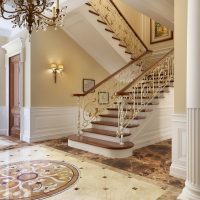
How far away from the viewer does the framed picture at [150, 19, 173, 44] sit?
8.14m

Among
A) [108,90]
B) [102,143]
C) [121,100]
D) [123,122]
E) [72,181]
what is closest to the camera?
[72,181]

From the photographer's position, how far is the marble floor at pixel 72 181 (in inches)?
106

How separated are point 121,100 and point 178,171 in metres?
1.77

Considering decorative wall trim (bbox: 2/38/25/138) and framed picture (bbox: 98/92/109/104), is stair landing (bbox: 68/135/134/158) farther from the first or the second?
framed picture (bbox: 98/92/109/104)

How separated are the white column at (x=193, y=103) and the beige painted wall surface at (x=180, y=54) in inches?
33.6

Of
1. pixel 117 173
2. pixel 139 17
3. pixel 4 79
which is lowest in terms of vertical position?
pixel 117 173

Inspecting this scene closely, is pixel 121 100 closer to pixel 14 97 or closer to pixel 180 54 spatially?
pixel 180 54

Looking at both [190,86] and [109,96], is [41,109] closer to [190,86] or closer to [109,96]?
[109,96]

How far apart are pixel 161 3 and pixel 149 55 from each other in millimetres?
3543

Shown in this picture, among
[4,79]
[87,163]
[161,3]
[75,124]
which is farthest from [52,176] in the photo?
[4,79]

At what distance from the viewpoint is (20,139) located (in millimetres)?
5930

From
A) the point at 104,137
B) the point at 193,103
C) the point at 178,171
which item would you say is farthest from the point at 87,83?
the point at 193,103

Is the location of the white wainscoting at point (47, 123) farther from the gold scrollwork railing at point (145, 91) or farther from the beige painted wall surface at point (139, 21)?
the beige painted wall surface at point (139, 21)

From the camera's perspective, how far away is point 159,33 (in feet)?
27.8
